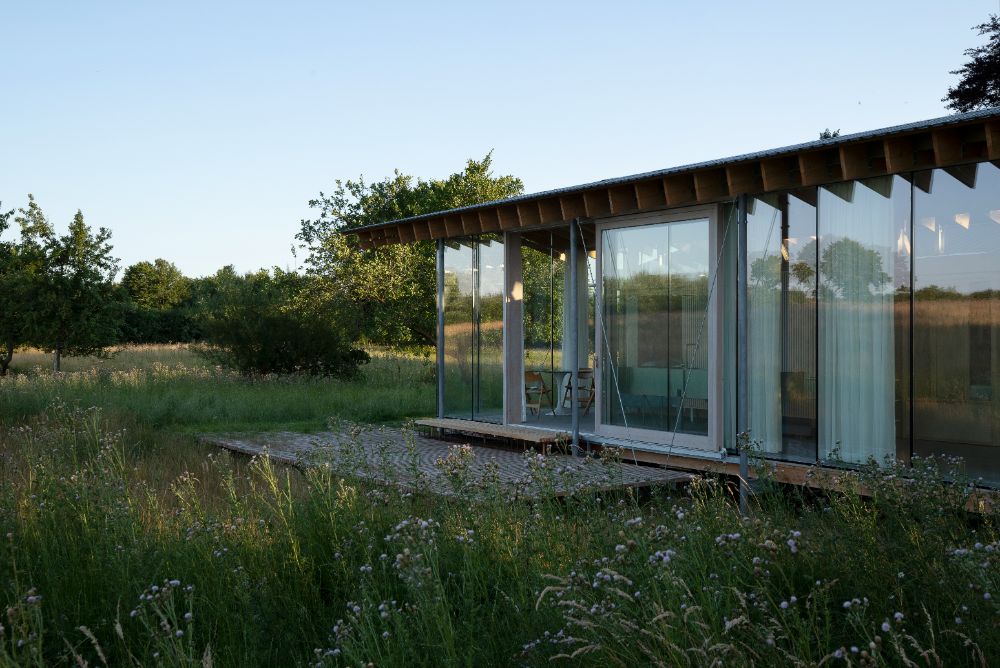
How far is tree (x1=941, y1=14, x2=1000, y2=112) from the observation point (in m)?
25.4

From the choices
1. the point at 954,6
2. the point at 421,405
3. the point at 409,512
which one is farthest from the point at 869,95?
the point at 409,512

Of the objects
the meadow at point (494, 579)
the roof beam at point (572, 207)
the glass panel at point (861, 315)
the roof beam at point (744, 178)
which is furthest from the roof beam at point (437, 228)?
the meadow at point (494, 579)

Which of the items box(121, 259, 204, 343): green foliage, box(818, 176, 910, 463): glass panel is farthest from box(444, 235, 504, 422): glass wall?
box(121, 259, 204, 343): green foliage

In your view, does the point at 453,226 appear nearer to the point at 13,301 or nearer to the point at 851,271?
the point at 851,271

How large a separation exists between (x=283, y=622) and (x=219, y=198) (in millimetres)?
19849

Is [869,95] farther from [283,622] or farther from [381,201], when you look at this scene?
[283,622]

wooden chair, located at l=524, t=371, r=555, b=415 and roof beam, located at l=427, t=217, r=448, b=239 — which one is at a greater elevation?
roof beam, located at l=427, t=217, r=448, b=239

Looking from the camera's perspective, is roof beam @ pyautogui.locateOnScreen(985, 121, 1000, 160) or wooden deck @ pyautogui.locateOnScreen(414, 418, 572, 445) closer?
roof beam @ pyautogui.locateOnScreen(985, 121, 1000, 160)

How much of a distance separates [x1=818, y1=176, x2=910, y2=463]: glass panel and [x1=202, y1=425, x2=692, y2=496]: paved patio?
1.49m

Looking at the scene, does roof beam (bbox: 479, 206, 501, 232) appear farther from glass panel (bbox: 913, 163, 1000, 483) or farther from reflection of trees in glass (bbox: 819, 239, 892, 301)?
glass panel (bbox: 913, 163, 1000, 483)

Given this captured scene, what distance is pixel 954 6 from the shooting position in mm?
25984

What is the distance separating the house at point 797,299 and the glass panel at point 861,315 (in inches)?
0.5

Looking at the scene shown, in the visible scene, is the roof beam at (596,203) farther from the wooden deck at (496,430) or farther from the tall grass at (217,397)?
the tall grass at (217,397)

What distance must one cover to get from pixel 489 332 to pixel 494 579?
7549 mm
